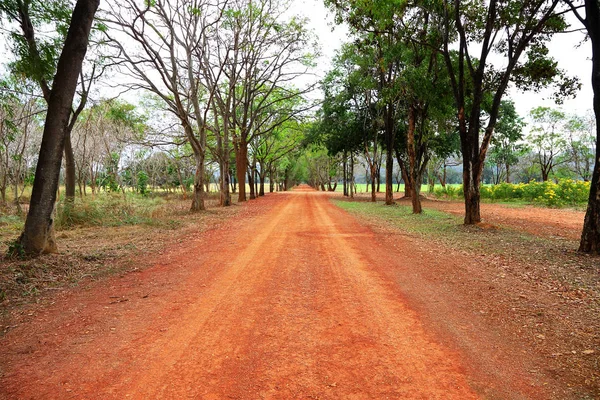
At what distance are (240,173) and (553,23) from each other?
73.1 ft

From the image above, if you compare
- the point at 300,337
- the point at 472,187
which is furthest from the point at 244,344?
the point at 472,187

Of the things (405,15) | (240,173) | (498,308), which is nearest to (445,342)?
(498,308)

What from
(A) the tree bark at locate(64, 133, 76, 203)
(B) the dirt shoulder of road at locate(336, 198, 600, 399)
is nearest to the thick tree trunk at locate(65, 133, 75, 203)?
(A) the tree bark at locate(64, 133, 76, 203)

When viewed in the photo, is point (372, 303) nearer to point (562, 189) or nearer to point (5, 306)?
point (5, 306)

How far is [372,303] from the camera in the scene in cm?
Answer: 485

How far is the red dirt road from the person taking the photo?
289 centimetres

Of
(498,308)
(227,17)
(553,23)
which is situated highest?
(227,17)

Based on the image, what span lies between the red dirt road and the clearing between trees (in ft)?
0.05

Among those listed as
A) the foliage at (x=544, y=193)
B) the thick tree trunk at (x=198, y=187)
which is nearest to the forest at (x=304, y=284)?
the thick tree trunk at (x=198, y=187)

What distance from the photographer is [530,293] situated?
5.40m

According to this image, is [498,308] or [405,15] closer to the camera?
[498,308]

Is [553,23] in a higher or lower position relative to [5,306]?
higher

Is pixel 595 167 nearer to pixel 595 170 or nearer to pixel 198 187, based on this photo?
pixel 595 170

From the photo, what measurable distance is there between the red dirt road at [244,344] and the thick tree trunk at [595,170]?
5.02 meters
